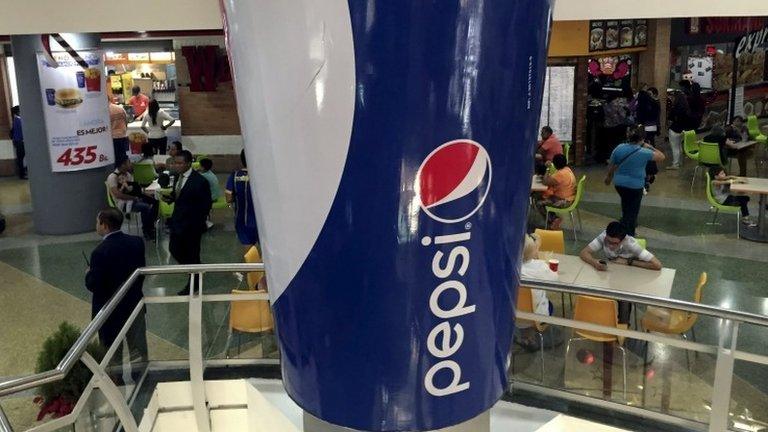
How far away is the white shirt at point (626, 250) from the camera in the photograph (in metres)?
5.56

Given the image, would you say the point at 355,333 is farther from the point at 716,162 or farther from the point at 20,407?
the point at 716,162

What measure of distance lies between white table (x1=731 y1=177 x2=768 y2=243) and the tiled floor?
0.53 feet

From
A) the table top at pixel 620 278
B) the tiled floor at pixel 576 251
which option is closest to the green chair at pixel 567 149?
the tiled floor at pixel 576 251

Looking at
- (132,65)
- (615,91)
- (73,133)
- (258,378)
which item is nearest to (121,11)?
(258,378)

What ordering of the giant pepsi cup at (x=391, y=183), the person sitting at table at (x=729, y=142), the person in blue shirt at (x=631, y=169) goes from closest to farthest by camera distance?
the giant pepsi cup at (x=391, y=183)
the person in blue shirt at (x=631, y=169)
the person sitting at table at (x=729, y=142)

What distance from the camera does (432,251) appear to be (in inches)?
71.8

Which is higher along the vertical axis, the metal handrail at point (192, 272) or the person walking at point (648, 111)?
the person walking at point (648, 111)

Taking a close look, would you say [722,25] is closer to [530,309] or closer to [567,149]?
[567,149]

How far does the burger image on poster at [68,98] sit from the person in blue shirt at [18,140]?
4263 millimetres

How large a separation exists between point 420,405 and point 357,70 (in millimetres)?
861

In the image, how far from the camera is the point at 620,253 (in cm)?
566

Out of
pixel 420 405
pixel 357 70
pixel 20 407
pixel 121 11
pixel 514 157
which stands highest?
pixel 121 11

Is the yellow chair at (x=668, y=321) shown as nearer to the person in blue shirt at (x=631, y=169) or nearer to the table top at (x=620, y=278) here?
the table top at (x=620, y=278)

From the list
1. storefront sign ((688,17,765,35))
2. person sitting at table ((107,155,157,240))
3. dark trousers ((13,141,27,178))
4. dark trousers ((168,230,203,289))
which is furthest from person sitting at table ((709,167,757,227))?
dark trousers ((13,141,27,178))
